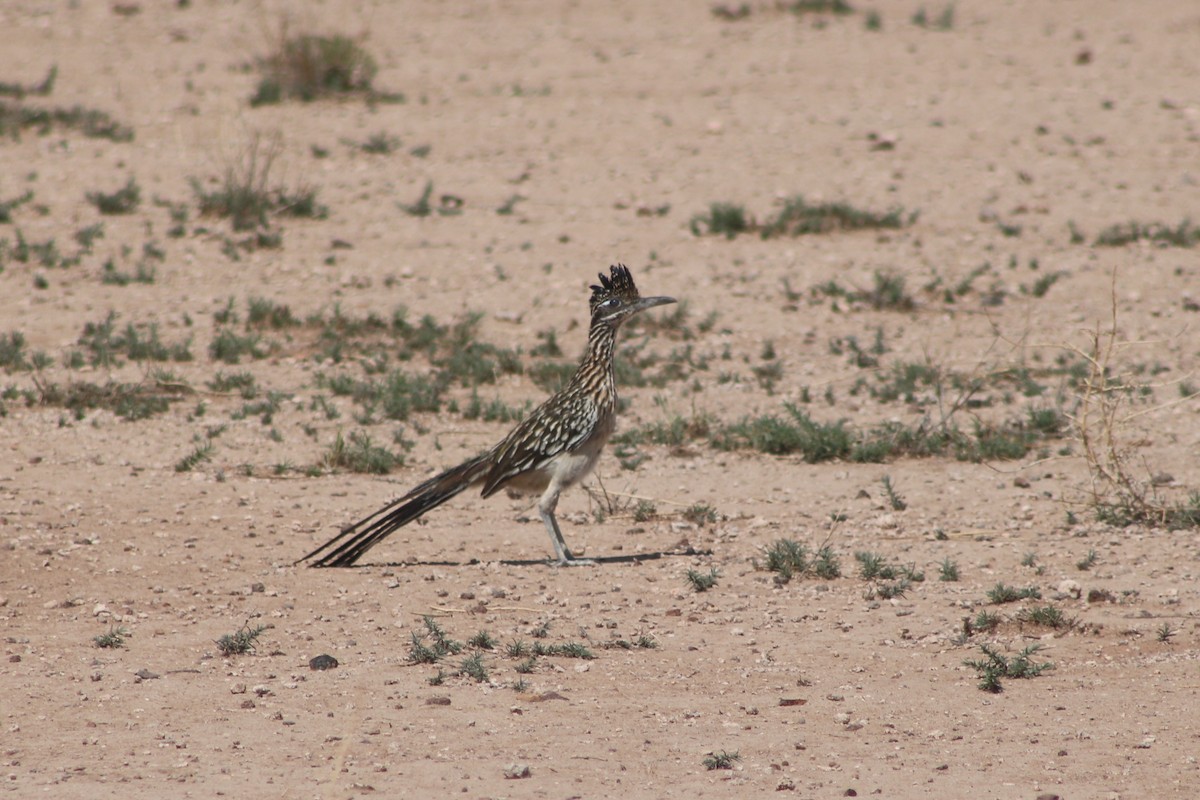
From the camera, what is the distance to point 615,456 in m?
10.2

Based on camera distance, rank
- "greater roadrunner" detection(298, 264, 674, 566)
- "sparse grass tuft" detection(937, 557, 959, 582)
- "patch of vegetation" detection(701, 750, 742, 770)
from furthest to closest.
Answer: "greater roadrunner" detection(298, 264, 674, 566), "sparse grass tuft" detection(937, 557, 959, 582), "patch of vegetation" detection(701, 750, 742, 770)

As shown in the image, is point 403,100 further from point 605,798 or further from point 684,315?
point 605,798

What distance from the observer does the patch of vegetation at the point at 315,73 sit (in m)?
19.3

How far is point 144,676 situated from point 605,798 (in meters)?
2.14

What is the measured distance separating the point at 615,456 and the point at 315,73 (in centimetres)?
1059

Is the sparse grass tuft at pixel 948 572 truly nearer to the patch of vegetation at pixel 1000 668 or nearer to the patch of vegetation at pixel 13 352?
the patch of vegetation at pixel 1000 668

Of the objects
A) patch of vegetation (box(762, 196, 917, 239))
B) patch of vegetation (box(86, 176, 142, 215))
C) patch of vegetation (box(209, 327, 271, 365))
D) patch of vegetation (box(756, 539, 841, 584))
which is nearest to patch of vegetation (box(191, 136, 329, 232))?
patch of vegetation (box(86, 176, 142, 215))

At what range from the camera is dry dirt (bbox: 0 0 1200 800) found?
5.91 metres

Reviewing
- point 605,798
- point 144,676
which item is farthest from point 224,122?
point 605,798

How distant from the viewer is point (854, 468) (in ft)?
32.8

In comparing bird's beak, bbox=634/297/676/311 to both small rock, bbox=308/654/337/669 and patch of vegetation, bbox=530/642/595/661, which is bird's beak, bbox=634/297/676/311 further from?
small rock, bbox=308/654/337/669

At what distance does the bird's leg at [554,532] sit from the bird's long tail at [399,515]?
1.19ft

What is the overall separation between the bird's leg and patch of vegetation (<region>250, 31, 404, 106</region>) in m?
12.0

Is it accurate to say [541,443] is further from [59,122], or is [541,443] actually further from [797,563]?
[59,122]
